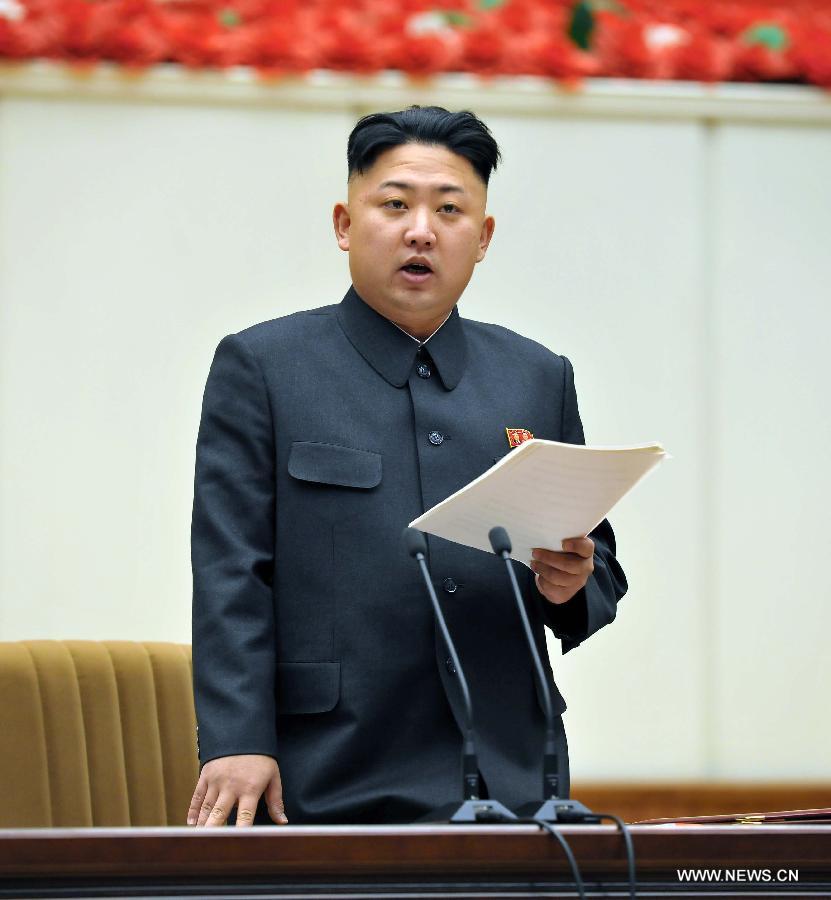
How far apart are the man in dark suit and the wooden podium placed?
1.16 feet

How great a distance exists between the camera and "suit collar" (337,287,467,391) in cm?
178

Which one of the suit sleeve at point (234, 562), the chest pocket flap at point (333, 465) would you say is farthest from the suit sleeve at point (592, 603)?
the suit sleeve at point (234, 562)

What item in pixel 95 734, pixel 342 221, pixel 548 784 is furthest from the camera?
pixel 95 734

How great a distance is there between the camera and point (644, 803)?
3484mm

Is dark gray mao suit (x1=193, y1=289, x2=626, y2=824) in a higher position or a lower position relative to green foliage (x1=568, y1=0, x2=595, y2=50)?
lower

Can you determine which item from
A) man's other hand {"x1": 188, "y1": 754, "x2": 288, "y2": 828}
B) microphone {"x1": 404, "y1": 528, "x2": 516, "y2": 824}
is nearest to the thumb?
man's other hand {"x1": 188, "y1": 754, "x2": 288, "y2": 828}

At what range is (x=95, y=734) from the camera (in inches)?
87.7

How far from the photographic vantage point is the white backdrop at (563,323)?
11.3 ft

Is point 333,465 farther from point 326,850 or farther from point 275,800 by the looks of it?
point 326,850

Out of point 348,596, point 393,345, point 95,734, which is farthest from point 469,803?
point 95,734

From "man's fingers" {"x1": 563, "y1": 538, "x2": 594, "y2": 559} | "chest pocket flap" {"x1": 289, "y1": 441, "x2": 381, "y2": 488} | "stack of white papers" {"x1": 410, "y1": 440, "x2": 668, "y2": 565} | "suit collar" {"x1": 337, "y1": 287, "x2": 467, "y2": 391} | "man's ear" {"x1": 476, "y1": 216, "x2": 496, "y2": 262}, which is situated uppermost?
"man's ear" {"x1": 476, "y1": 216, "x2": 496, "y2": 262}

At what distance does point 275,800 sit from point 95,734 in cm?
76

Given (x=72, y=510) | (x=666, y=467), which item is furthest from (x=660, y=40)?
(x=72, y=510)

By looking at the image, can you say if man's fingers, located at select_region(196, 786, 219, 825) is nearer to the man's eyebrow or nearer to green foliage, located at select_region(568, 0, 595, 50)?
the man's eyebrow
